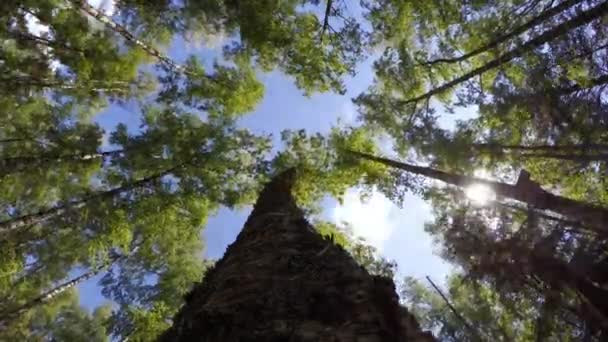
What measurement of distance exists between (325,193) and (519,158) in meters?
5.48

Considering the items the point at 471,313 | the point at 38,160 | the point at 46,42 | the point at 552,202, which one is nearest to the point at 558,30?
the point at 552,202

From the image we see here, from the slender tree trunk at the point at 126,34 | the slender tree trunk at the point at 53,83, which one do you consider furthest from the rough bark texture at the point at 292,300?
the slender tree trunk at the point at 53,83

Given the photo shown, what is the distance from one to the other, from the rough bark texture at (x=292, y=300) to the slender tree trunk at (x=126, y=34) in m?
8.70

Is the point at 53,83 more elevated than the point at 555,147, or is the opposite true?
the point at 53,83

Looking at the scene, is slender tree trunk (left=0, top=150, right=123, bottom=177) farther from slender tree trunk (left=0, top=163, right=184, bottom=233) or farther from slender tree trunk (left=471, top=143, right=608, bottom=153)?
slender tree trunk (left=471, top=143, right=608, bottom=153)

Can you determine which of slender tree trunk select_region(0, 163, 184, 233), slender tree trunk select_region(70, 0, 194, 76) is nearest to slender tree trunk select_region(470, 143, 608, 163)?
slender tree trunk select_region(0, 163, 184, 233)

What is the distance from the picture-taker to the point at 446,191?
11625 mm

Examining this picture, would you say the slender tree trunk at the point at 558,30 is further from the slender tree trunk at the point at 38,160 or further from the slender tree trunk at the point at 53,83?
the slender tree trunk at the point at 53,83

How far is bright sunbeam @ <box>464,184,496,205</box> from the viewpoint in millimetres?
7391

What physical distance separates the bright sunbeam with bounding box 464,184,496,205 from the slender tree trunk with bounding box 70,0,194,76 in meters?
8.56

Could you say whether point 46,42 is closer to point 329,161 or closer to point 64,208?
point 64,208

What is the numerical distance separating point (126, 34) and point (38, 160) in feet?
12.0

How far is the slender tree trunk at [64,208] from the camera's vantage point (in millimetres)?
10202

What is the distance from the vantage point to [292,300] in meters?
4.07
